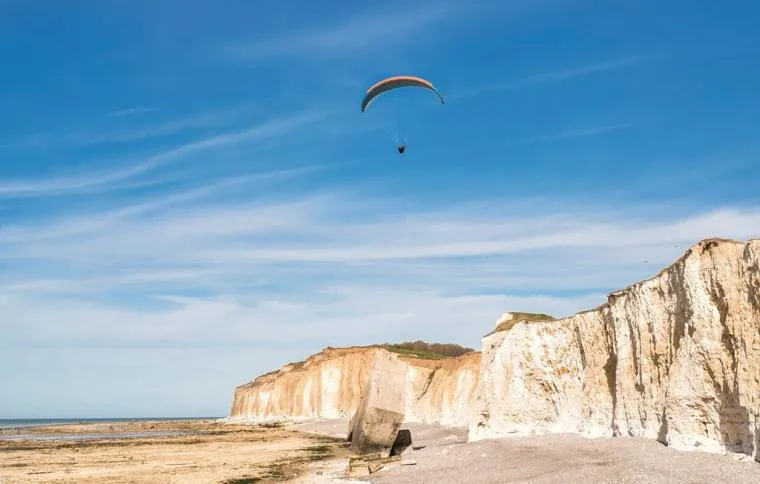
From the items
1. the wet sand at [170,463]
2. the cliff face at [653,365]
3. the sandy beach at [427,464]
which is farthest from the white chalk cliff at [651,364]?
the wet sand at [170,463]

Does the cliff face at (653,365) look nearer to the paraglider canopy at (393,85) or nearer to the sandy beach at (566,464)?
the sandy beach at (566,464)

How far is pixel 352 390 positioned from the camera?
78.1 m

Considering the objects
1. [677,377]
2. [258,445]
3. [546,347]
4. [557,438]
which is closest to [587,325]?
[546,347]

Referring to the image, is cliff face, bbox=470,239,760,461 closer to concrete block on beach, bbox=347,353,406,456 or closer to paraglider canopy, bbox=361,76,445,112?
concrete block on beach, bbox=347,353,406,456

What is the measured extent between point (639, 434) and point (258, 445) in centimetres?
2701

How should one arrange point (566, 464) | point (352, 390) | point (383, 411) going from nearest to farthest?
point (566, 464), point (383, 411), point (352, 390)

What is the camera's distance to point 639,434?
22047 millimetres

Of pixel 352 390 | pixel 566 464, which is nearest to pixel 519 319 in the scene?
pixel 566 464

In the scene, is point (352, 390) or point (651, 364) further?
point (352, 390)

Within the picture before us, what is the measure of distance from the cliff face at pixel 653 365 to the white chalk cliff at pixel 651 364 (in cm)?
4

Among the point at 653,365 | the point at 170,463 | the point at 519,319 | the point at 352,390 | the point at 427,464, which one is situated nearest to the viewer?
the point at 653,365

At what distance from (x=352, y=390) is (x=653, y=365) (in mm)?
59160

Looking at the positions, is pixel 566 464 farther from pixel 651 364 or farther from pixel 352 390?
pixel 352 390

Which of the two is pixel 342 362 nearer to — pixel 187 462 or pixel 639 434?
pixel 187 462
